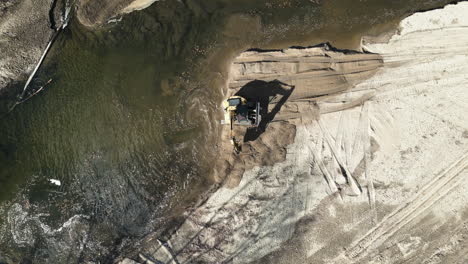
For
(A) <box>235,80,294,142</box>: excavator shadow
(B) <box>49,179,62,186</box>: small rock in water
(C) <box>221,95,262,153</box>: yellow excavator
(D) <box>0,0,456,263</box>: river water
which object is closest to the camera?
(C) <box>221,95,262,153</box>: yellow excavator

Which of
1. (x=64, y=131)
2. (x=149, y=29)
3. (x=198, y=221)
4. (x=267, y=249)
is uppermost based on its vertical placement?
(x=149, y=29)

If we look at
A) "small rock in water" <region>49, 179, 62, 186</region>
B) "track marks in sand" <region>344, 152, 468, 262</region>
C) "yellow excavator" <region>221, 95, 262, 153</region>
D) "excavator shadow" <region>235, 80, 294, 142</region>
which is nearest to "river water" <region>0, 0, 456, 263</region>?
"small rock in water" <region>49, 179, 62, 186</region>

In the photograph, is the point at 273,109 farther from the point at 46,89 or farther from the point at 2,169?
the point at 2,169

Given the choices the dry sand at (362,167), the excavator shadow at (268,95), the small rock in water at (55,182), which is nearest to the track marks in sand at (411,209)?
the dry sand at (362,167)

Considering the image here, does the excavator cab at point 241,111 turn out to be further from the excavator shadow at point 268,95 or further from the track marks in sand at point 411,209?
the track marks in sand at point 411,209

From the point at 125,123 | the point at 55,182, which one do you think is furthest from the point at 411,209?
the point at 55,182

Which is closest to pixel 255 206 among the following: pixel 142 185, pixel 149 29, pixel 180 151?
pixel 180 151

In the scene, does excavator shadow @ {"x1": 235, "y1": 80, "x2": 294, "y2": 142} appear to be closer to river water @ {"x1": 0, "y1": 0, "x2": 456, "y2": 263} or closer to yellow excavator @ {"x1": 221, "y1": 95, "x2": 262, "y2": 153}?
yellow excavator @ {"x1": 221, "y1": 95, "x2": 262, "y2": 153}
